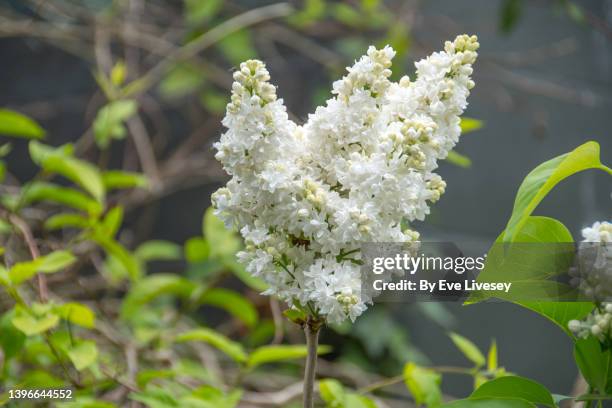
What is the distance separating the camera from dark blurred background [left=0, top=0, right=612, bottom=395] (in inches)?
59.8

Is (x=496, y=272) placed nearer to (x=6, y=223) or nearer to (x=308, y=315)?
(x=308, y=315)

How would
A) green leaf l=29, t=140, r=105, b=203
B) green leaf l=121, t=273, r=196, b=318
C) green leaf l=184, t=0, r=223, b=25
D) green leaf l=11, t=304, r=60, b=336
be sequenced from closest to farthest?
green leaf l=11, t=304, r=60, b=336 → green leaf l=29, t=140, r=105, b=203 → green leaf l=121, t=273, r=196, b=318 → green leaf l=184, t=0, r=223, b=25

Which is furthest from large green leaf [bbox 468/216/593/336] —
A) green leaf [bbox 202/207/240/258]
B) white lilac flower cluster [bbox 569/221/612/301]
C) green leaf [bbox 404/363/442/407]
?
green leaf [bbox 202/207/240/258]

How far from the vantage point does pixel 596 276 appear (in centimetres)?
41

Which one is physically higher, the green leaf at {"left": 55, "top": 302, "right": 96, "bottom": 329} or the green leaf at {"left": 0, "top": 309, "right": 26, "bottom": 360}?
the green leaf at {"left": 55, "top": 302, "right": 96, "bottom": 329}

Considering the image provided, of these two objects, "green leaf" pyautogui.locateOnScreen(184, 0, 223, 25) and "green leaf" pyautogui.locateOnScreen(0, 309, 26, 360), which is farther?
"green leaf" pyautogui.locateOnScreen(184, 0, 223, 25)

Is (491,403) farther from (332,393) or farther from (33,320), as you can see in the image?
(33,320)

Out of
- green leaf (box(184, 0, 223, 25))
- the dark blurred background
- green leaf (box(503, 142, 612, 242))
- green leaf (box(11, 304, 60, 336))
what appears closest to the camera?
green leaf (box(503, 142, 612, 242))

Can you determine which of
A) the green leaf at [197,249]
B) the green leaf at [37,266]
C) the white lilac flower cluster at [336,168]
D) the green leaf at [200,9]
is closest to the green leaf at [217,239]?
the green leaf at [197,249]

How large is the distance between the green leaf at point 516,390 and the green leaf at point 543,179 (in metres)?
0.13

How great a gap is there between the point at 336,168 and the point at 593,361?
0.23 meters

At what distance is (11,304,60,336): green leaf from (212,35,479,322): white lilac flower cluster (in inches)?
10.1

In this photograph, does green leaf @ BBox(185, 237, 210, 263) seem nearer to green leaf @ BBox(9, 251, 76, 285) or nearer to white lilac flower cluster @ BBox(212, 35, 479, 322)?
green leaf @ BBox(9, 251, 76, 285)

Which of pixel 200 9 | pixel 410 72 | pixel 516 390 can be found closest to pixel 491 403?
pixel 516 390
